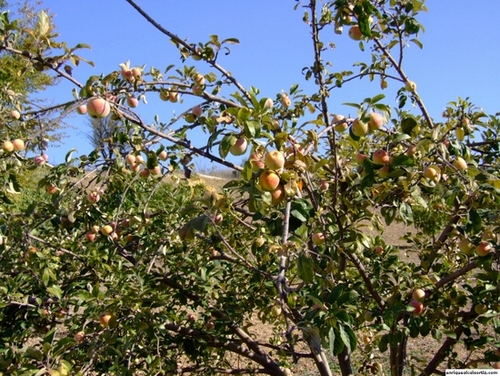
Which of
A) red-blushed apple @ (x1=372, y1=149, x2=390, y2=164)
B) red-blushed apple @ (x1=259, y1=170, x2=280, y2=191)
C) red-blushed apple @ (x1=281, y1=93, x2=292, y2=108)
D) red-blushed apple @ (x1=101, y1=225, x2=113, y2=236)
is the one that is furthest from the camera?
red-blushed apple @ (x1=281, y1=93, x2=292, y2=108)

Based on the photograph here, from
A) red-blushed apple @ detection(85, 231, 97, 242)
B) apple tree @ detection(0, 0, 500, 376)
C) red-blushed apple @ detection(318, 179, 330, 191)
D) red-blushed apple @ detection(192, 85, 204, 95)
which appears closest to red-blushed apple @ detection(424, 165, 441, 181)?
apple tree @ detection(0, 0, 500, 376)

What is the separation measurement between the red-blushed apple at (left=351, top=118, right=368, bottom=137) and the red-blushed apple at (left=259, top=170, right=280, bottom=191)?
15.2 inches

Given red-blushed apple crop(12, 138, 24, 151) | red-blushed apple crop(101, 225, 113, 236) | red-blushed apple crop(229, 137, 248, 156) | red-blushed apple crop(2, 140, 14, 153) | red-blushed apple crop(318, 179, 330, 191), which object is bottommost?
red-blushed apple crop(229, 137, 248, 156)

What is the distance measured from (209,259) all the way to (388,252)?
832 mm

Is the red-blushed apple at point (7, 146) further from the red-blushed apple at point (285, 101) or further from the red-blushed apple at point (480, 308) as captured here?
the red-blushed apple at point (480, 308)

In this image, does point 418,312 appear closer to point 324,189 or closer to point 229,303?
point 324,189

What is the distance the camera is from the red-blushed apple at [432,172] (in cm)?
141

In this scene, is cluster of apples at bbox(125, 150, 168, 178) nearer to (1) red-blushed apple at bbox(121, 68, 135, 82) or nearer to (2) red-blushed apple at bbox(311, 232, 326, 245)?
(1) red-blushed apple at bbox(121, 68, 135, 82)

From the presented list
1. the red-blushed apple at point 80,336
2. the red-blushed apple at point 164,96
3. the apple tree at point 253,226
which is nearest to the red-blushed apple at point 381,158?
the apple tree at point 253,226

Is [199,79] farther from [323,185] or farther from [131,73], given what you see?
[323,185]

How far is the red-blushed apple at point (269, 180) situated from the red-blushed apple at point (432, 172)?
1.81 feet

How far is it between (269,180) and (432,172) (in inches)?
23.1

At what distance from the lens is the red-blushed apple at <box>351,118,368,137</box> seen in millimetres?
1360

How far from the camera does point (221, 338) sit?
7.23ft
